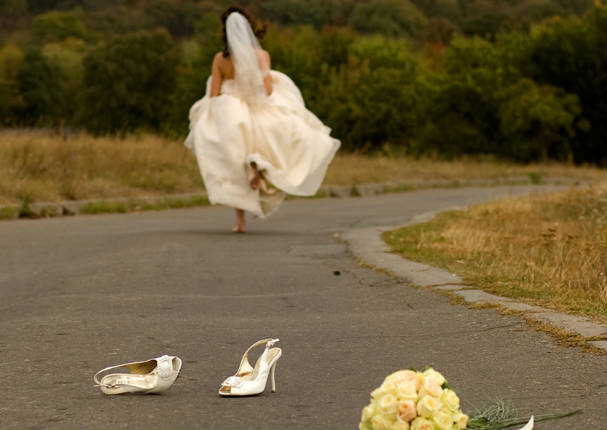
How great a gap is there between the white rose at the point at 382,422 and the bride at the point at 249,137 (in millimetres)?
9472

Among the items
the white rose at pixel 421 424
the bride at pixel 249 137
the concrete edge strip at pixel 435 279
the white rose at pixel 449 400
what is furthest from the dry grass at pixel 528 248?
the white rose at pixel 421 424

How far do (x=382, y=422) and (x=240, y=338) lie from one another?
2.67m

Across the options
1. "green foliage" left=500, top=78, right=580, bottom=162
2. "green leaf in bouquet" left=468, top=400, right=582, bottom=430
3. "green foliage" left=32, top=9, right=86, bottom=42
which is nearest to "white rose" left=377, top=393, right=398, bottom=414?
"green leaf in bouquet" left=468, top=400, right=582, bottom=430

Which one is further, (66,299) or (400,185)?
(400,185)

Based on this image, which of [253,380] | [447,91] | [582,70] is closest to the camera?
[253,380]

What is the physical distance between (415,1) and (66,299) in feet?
350

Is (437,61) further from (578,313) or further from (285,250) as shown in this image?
(578,313)

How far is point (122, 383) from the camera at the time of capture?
14.3ft

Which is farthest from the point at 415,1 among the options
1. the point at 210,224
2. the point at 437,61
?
the point at 210,224

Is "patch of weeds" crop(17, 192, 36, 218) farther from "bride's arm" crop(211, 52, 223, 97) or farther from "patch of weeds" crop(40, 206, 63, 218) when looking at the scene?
"bride's arm" crop(211, 52, 223, 97)

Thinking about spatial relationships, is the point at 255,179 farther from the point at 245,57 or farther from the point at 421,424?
the point at 421,424

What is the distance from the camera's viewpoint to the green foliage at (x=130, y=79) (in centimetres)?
7919

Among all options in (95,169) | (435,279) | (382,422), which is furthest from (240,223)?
(382,422)

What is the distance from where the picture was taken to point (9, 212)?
46.3ft
